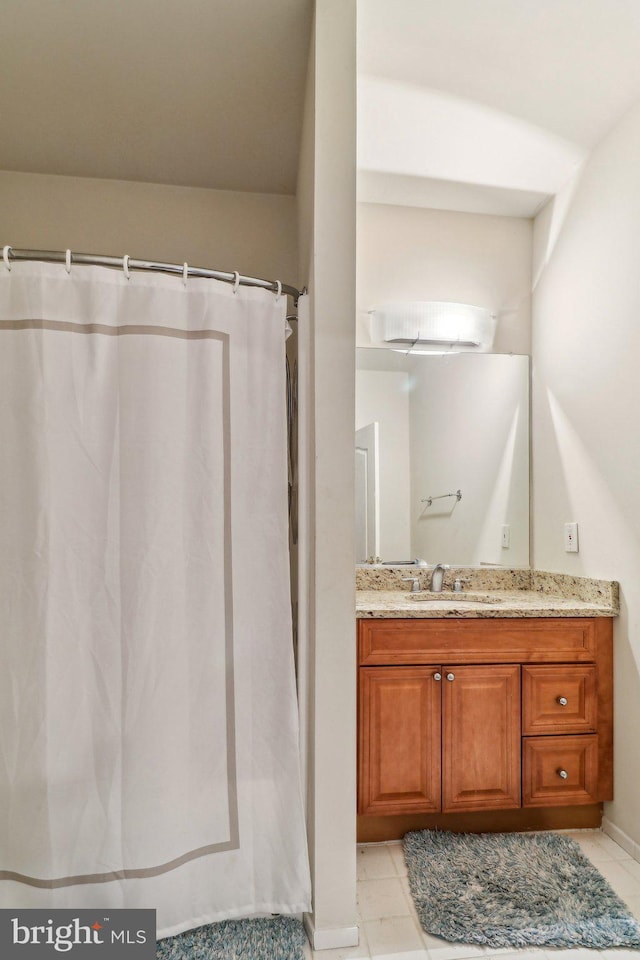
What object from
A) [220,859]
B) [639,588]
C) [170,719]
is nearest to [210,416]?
[170,719]

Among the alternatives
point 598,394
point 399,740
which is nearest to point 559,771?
point 399,740

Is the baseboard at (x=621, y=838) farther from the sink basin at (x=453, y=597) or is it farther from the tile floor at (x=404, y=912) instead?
the sink basin at (x=453, y=597)

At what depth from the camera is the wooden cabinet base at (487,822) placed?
213 centimetres

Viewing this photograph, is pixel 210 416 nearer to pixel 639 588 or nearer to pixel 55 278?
pixel 55 278

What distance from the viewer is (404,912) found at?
173 cm

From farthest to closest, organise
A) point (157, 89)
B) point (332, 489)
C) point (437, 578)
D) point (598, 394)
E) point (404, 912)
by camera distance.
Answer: point (437, 578)
point (598, 394)
point (157, 89)
point (404, 912)
point (332, 489)

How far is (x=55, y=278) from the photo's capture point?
4.89 feet

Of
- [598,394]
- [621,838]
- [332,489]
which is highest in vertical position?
[598,394]

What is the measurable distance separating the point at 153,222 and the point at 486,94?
1.34 metres

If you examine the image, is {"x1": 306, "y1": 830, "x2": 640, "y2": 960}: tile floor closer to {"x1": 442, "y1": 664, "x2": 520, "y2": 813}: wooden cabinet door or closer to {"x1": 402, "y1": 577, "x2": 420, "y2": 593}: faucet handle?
{"x1": 442, "y1": 664, "x2": 520, "y2": 813}: wooden cabinet door

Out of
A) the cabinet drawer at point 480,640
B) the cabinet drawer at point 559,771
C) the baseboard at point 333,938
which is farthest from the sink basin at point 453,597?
the baseboard at point 333,938

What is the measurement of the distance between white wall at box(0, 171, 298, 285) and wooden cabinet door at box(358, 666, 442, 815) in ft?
5.32

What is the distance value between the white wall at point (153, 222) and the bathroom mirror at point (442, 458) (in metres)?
0.63

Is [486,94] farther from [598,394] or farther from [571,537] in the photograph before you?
[571,537]
